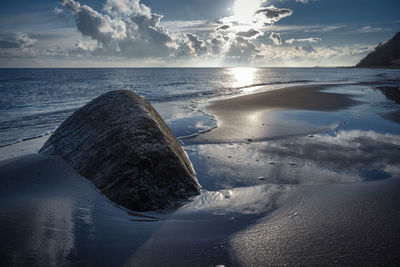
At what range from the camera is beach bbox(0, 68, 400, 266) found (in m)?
1.78

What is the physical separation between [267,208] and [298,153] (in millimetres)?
2491

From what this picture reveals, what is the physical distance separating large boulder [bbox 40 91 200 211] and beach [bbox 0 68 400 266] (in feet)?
0.47

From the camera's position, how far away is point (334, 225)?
2289 mm

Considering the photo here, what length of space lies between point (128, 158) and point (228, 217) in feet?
4.52

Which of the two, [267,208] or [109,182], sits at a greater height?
[109,182]

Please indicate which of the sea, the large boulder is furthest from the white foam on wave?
the sea

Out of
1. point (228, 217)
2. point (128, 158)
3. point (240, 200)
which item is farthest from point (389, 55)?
point (128, 158)

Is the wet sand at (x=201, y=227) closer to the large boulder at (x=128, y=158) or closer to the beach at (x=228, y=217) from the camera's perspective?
the beach at (x=228, y=217)

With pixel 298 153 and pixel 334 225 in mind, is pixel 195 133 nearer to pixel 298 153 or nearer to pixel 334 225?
pixel 298 153

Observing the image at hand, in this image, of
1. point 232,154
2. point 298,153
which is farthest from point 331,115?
point 232,154

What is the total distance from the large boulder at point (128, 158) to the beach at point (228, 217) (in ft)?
0.47

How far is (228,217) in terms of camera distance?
8.16ft

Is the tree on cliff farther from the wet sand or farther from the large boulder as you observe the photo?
the large boulder

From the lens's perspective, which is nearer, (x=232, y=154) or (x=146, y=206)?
(x=146, y=206)
